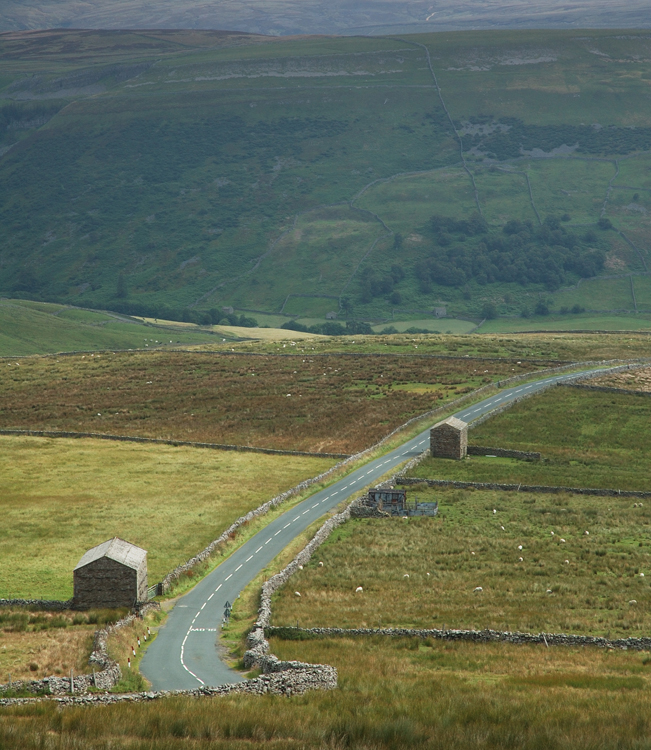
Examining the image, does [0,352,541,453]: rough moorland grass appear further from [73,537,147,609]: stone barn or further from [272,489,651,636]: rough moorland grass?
[73,537,147,609]: stone barn

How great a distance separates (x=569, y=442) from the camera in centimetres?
7969

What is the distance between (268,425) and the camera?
298 feet

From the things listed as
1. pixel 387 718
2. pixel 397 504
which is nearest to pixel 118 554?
pixel 387 718

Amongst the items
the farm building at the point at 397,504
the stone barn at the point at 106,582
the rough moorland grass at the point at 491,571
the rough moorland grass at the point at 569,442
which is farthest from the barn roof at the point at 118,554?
the rough moorland grass at the point at 569,442

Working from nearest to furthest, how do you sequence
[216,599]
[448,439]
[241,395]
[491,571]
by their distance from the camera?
[216,599] → [491,571] → [448,439] → [241,395]

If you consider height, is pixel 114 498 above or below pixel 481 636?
below

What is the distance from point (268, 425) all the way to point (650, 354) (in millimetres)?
58349

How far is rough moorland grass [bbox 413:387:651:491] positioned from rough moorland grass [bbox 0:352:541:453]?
386 inches

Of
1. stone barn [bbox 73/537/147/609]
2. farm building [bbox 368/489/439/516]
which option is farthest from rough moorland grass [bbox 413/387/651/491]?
stone barn [bbox 73/537/147/609]

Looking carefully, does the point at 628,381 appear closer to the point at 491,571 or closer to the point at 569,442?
the point at 569,442

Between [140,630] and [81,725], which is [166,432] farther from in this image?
[81,725]

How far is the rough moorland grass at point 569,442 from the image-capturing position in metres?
68.9

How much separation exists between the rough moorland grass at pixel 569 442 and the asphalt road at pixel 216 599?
6.15 meters

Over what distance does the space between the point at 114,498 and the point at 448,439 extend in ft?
87.3
